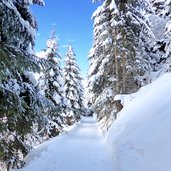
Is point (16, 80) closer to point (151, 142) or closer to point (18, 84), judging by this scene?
point (18, 84)

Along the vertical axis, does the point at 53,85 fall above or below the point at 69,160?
above

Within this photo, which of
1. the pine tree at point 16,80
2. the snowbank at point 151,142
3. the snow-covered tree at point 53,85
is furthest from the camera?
the snow-covered tree at point 53,85

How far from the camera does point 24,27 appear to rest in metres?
8.71

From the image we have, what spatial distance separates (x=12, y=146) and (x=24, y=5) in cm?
447

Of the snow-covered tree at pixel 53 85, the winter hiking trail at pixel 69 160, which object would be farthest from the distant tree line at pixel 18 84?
the snow-covered tree at pixel 53 85

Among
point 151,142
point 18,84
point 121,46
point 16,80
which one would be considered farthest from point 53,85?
point 151,142

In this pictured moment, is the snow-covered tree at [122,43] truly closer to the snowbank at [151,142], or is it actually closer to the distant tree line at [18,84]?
the snowbank at [151,142]

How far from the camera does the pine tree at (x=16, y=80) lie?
757cm

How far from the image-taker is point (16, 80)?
901 cm

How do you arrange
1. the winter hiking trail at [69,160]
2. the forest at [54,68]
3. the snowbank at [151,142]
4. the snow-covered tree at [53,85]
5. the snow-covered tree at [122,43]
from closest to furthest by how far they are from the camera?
the snowbank at [151,142], the forest at [54,68], the winter hiking trail at [69,160], the snow-covered tree at [122,43], the snow-covered tree at [53,85]

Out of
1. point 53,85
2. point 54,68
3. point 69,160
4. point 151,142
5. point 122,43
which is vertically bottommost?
point 69,160

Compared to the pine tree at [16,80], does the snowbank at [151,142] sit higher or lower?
lower

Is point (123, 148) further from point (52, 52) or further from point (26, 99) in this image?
point (52, 52)

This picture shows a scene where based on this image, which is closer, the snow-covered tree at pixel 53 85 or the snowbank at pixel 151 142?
the snowbank at pixel 151 142
